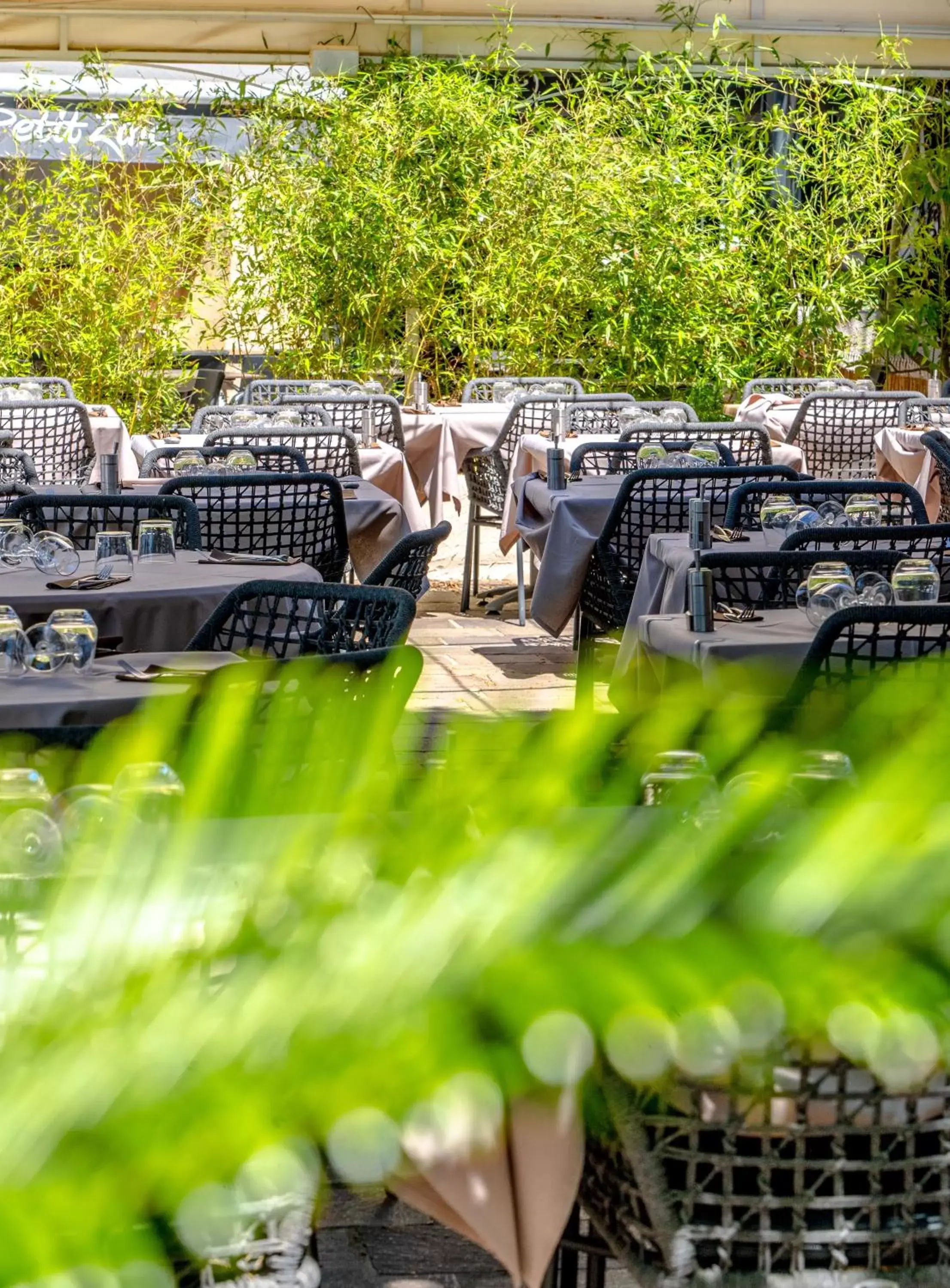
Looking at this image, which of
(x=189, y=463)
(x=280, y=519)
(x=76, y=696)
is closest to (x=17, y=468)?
(x=189, y=463)

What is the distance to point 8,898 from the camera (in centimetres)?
78

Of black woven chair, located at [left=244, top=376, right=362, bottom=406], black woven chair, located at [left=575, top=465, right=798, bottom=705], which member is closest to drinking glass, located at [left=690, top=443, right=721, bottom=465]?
black woven chair, located at [left=575, top=465, right=798, bottom=705]

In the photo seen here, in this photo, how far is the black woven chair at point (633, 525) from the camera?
4594 mm

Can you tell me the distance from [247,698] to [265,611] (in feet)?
8.74

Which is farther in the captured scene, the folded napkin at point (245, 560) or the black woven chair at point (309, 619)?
the folded napkin at point (245, 560)

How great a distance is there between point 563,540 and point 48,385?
3699 mm

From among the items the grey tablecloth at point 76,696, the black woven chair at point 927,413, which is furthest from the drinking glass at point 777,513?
the black woven chair at point 927,413

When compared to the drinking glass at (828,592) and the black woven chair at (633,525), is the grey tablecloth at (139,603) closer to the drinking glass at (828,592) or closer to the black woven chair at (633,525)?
the drinking glass at (828,592)

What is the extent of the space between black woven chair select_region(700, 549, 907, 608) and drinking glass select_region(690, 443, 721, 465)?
1364mm

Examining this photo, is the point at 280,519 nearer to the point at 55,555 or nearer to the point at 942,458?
the point at 55,555

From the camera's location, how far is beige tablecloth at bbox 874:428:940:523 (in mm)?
6969

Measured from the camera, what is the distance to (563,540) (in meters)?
5.02

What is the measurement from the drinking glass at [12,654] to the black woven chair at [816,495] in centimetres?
219

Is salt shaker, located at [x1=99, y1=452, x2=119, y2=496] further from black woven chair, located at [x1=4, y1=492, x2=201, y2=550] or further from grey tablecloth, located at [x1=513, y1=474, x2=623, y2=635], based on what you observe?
grey tablecloth, located at [x1=513, y1=474, x2=623, y2=635]
